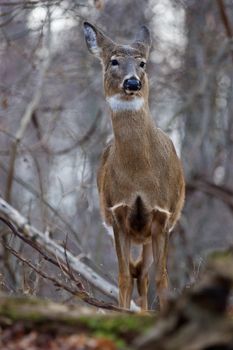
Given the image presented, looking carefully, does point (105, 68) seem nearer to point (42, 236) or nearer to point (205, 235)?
point (42, 236)

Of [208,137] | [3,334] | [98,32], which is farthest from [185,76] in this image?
[3,334]

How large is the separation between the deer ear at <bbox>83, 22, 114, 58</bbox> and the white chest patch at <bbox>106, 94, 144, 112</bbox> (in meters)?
1.05

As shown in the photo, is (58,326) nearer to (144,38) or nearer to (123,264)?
(123,264)

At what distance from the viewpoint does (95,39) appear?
10.1 meters

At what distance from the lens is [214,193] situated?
16.8 metres

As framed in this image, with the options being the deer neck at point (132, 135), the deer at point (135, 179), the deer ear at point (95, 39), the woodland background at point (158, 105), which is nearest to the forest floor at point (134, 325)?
the deer at point (135, 179)

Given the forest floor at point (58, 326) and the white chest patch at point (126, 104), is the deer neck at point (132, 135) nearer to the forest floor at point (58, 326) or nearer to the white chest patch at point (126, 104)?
the white chest patch at point (126, 104)

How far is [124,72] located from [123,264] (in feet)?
5.26

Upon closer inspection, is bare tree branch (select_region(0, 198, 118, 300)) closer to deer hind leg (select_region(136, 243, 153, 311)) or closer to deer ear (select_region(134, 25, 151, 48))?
deer hind leg (select_region(136, 243, 153, 311))

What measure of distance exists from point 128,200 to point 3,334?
185 inches

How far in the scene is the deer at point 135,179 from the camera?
8.94m

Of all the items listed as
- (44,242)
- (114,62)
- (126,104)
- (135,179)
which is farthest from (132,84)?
(44,242)

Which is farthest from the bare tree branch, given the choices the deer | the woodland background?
the woodland background

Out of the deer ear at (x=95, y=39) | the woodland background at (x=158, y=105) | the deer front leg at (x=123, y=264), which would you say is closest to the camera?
the deer front leg at (x=123, y=264)
